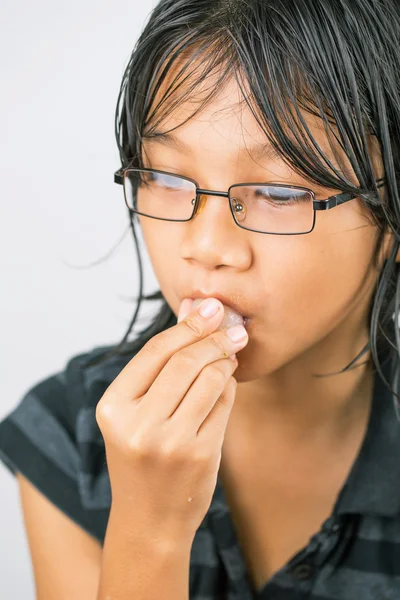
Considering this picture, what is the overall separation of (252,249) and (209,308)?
4.5 inches

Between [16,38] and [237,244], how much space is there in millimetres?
1470

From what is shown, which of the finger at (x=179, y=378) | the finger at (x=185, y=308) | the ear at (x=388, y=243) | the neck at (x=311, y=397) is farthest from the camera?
the neck at (x=311, y=397)

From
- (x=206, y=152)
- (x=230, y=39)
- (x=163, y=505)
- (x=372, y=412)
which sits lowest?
(x=372, y=412)

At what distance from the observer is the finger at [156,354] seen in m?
1.35

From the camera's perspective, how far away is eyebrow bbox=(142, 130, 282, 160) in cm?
135

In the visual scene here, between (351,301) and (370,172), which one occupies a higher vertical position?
(370,172)

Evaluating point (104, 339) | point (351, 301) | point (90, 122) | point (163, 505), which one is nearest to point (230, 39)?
point (351, 301)

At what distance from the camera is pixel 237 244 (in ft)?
4.55

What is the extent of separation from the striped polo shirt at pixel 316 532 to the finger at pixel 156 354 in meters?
0.48

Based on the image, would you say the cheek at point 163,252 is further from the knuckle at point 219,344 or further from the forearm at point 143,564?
the forearm at point 143,564

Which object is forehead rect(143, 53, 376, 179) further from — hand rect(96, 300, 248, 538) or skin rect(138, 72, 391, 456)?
hand rect(96, 300, 248, 538)

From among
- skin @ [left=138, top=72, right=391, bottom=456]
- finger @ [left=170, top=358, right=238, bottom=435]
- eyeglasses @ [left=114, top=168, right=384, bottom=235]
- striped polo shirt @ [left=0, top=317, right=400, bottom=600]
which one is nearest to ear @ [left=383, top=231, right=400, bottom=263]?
skin @ [left=138, top=72, right=391, bottom=456]

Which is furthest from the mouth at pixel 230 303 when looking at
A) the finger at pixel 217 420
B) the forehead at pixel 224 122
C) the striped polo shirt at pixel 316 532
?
the striped polo shirt at pixel 316 532

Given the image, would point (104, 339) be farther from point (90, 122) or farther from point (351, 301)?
point (351, 301)
